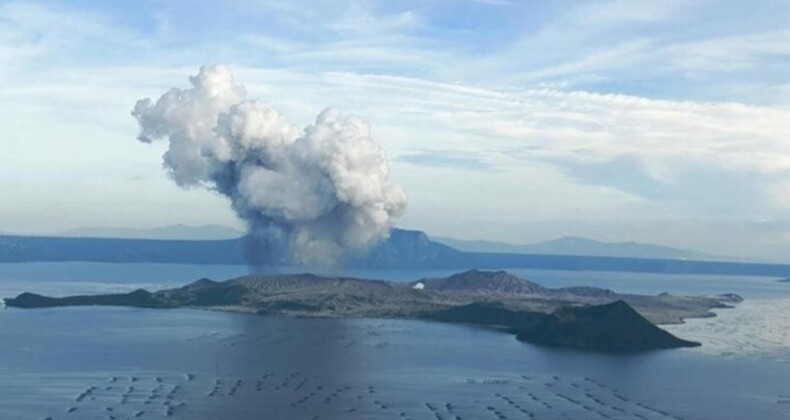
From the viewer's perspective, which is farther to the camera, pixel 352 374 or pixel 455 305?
pixel 455 305

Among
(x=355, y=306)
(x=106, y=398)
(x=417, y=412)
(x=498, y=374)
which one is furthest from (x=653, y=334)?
(x=106, y=398)

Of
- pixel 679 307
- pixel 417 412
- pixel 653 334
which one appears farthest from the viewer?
pixel 679 307

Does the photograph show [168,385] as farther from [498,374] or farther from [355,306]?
[355,306]

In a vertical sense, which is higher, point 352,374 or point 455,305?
point 455,305

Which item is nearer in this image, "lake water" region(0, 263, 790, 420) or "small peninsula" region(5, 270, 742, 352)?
"lake water" region(0, 263, 790, 420)

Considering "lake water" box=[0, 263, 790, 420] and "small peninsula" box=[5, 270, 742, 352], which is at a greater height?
"small peninsula" box=[5, 270, 742, 352]
